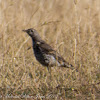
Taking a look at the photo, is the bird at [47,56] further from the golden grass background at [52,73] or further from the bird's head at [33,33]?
the bird's head at [33,33]

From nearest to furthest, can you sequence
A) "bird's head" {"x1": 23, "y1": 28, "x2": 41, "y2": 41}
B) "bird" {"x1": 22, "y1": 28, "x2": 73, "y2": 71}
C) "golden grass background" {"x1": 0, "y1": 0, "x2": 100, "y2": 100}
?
1. "golden grass background" {"x1": 0, "y1": 0, "x2": 100, "y2": 100}
2. "bird" {"x1": 22, "y1": 28, "x2": 73, "y2": 71}
3. "bird's head" {"x1": 23, "y1": 28, "x2": 41, "y2": 41}

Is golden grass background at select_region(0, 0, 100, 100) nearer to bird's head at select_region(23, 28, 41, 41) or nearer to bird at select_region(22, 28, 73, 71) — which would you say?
Answer: bird at select_region(22, 28, 73, 71)

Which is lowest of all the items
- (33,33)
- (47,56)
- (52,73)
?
(52,73)

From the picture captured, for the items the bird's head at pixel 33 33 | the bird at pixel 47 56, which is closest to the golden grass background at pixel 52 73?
the bird at pixel 47 56

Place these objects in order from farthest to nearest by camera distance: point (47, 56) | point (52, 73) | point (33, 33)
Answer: point (33, 33), point (47, 56), point (52, 73)

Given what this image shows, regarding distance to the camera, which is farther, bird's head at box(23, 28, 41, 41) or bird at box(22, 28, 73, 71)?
bird's head at box(23, 28, 41, 41)

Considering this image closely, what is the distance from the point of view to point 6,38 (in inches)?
288

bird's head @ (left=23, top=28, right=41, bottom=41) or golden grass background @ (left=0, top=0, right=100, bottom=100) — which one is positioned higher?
bird's head @ (left=23, top=28, right=41, bottom=41)

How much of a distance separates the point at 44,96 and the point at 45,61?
6.34 feet

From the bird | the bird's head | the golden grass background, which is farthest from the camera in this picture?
the bird's head

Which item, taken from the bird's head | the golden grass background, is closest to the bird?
the golden grass background

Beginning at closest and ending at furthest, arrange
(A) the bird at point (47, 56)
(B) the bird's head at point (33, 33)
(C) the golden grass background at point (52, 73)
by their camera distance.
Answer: (C) the golden grass background at point (52, 73), (A) the bird at point (47, 56), (B) the bird's head at point (33, 33)

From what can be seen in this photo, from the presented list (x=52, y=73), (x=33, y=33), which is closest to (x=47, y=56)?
(x=33, y=33)

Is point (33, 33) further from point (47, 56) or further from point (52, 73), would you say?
point (52, 73)
